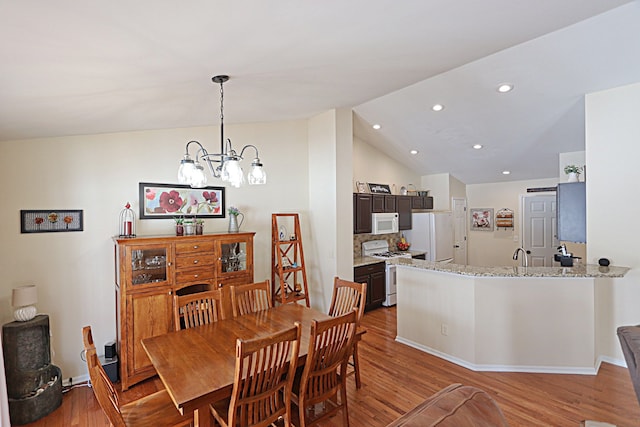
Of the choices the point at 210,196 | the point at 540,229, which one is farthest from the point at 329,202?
the point at 540,229

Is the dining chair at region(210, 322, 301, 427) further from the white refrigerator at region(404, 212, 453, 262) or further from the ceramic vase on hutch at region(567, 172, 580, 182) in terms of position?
the white refrigerator at region(404, 212, 453, 262)

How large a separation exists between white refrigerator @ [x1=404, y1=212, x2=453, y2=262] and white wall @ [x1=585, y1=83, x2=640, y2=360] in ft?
9.28

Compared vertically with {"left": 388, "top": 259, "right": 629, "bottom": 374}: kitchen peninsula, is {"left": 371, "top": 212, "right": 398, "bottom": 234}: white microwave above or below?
above

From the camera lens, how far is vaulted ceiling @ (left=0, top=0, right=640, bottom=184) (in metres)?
1.46

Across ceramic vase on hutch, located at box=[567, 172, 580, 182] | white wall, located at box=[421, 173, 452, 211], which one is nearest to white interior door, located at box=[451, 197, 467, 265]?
white wall, located at box=[421, 173, 452, 211]

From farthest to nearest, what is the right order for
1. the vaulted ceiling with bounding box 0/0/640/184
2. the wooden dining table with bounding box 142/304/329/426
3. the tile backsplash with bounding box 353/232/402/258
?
the tile backsplash with bounding box 353/232/402/258, the wooden dining table with bounding box 142/304/329/426, the vaulted ceiling with bounding box 0/0/640/184

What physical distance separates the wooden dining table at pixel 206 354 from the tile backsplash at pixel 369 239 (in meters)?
2.94

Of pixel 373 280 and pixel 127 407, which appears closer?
pixel 127 407

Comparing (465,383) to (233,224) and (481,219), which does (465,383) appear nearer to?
(233,224)

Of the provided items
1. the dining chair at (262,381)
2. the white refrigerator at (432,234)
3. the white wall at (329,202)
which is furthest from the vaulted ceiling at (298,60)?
the white refrigerator at (432,234)

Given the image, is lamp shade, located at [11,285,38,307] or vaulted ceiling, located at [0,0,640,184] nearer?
vaulted ceiling, located at [0,0,640,184]

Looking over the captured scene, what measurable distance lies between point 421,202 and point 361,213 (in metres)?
2.09

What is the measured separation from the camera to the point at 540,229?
6457 mm

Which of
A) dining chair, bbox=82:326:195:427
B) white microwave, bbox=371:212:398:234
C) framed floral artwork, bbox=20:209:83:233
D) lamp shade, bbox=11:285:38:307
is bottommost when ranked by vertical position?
dining chair, bbox=82:326:195:427
